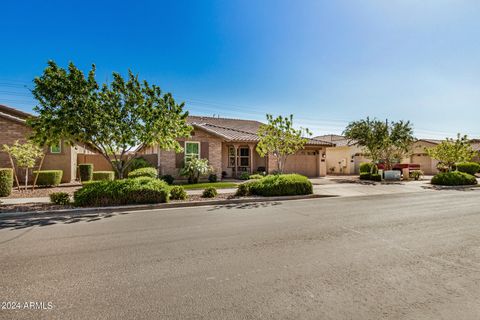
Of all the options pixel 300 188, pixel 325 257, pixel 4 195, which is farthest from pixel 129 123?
pixel 325 257

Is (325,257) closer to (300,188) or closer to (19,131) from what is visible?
(300,188)

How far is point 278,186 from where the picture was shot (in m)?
12.4

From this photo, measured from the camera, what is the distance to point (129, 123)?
10.6 m

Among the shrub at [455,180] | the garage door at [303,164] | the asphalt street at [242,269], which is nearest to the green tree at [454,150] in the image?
the shrub at [455,180]

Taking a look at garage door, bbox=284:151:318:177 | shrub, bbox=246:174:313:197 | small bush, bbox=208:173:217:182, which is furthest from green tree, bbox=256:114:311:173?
garage door, bbox=284:151:318:177

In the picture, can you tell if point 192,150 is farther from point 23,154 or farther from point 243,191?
point 23,154

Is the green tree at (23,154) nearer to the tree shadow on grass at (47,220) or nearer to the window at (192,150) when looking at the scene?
the tree shadow on grass at (47,220)

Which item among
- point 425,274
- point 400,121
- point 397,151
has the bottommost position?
point 425,274

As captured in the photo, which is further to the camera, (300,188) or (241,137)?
(241,137)

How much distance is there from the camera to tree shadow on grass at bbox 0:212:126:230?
7.04 meters

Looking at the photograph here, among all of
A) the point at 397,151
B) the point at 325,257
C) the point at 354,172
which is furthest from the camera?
the point at 354,172

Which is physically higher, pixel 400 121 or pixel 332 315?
pixel 400 121

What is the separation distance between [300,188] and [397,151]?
A: 1493 centimetres

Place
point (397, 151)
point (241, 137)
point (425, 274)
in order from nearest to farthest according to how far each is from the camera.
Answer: point (425, 274), point (241, 137), point (397, 151)
